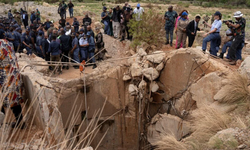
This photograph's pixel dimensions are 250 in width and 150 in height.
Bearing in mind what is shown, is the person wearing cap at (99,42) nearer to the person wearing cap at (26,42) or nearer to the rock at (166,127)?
the person wearing cap at (26,42)

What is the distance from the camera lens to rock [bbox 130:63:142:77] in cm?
779

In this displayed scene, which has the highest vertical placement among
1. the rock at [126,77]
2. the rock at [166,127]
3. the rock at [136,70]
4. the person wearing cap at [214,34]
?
the person wearing cap at [214,34]

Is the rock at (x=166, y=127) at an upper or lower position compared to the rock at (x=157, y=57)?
lower

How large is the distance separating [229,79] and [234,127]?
1.38 metres

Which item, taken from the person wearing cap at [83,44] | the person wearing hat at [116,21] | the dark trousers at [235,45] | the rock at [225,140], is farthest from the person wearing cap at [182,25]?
the rock at [225,140]

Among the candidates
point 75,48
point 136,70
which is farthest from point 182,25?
point 75,48

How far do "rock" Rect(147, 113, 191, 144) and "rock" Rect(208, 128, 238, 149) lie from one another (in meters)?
3.03

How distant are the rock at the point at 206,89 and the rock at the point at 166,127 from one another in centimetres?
82

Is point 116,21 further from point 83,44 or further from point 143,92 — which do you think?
point 143,92

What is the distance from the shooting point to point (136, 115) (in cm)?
853

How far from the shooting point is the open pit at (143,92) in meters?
6.68

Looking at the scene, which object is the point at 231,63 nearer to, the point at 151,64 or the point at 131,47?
Answer: the point at 151,64

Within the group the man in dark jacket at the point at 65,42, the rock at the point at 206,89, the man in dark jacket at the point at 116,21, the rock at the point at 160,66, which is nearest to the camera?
the rock at the point at 206,89

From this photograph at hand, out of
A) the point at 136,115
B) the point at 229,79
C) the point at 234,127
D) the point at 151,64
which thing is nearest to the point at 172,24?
the point at 151,64
